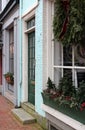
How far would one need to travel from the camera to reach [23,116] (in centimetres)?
800

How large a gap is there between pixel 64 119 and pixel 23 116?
2.66m

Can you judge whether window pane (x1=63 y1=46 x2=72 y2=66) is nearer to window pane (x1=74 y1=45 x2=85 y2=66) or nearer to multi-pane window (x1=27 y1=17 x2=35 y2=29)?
window pane (x1=74 y1=45 x2=85 y2=66)

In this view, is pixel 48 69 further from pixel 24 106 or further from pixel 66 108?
pixel 24 106

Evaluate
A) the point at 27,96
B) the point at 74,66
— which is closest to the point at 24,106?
the point at 27,96

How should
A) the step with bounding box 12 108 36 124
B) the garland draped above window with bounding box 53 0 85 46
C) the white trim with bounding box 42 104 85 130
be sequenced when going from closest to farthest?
the white trim with bounding box 42 104 85 130 < the garland draped above window with bounding box 53 0 85 46 < the step with bounding box 12 108 36 124

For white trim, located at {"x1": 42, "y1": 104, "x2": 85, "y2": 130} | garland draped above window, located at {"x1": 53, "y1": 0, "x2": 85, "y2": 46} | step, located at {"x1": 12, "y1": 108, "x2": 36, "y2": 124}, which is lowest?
step, located at {"x1": 12, "y1": 108, "x2": 36, "y2": 124}

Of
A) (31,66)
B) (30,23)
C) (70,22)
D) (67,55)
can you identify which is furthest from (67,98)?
(30,23)

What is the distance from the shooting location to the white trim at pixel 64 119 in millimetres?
4967

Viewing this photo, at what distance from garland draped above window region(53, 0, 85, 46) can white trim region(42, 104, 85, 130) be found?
138cm

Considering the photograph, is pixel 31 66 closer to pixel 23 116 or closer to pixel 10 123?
pixel 23 116

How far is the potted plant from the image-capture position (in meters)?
4.91

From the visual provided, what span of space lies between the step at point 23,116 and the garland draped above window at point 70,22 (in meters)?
2.45

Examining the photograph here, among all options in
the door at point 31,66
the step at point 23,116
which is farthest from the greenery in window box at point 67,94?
the door at point 31,66

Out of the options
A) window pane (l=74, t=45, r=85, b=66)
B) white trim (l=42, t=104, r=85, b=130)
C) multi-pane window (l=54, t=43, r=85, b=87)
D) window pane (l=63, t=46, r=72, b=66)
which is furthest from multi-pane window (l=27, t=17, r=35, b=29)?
window pane (l=74, t=45, r=85, b=66)
